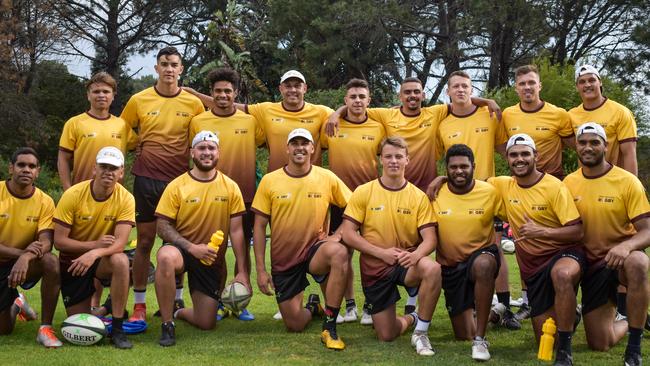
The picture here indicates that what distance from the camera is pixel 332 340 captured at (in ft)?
21.7

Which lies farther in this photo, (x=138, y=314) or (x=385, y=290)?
(x=138, y=314)

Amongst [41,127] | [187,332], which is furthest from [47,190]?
[187,332]

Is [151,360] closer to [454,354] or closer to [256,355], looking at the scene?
[256,355]

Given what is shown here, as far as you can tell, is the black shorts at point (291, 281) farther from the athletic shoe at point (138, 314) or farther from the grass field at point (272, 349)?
the athletic shoe at point (138, 314)

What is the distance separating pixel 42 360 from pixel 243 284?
2056mm

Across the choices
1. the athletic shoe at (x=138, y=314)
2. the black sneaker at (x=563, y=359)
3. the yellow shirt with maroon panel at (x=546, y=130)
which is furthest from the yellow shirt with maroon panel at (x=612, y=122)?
the athletic shoe at (x=138, y=314)

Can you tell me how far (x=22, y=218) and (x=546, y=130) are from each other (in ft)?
19.0

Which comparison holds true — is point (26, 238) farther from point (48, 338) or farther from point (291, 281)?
point (291, 281)

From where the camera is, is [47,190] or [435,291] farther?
[47,190]

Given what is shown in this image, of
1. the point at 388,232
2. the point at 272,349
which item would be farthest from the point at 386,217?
the point at 272,349

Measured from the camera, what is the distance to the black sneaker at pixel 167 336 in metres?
6.71

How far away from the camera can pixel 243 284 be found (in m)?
7.18

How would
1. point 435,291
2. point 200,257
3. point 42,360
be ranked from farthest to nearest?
point 200,257, point 435,291, point 42,360

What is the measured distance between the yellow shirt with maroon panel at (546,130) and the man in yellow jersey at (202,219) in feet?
11.0
